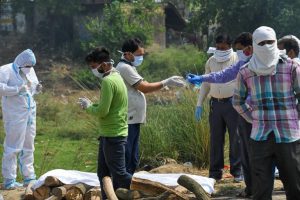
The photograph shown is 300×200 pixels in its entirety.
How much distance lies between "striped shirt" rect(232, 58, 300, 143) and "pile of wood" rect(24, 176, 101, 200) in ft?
7.78

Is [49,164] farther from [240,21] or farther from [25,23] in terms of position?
[25,23]

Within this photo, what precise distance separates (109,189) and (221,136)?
86.2 inches

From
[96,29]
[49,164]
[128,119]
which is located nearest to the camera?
[128,119]

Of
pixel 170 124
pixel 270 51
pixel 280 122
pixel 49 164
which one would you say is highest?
pixel 270 51

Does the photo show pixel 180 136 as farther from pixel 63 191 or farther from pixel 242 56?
pixel 63 191

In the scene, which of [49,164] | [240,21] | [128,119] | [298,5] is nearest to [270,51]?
[128,119]

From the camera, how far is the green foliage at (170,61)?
1040 inches

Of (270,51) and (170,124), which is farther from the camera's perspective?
(170,124)

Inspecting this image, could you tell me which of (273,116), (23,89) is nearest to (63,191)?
(23,89)

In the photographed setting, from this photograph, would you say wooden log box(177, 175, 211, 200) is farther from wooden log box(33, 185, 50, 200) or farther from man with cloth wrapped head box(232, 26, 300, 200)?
wooden log box(33, 185, 50, 200)

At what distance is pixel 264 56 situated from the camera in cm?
575

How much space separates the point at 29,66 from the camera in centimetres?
927

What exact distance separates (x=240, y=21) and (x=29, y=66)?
17971 millimetres

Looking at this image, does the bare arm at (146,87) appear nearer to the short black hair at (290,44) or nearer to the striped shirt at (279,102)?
the short black hair at (290,44)
